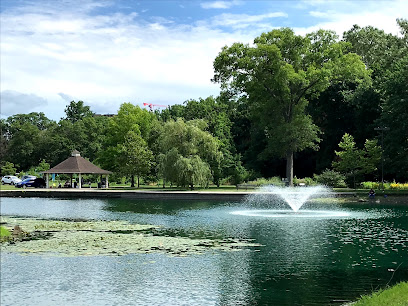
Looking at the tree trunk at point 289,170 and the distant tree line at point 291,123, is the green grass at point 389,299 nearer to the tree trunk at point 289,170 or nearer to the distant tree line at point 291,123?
→ the distant tree line at point 291,123

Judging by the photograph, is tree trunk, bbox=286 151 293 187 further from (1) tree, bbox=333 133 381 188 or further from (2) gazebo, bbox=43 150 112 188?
(2) gazebo, bbox=43 150 112 188

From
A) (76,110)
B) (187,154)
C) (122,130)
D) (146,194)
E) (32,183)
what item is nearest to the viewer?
(146,194)

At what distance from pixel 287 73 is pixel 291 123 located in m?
5.97

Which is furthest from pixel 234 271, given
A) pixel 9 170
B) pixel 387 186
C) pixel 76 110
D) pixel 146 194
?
pixel 76 110

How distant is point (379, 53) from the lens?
8156cm

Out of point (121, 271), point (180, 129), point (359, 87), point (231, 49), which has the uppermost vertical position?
point (231, 49)

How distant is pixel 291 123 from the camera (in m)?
62.5

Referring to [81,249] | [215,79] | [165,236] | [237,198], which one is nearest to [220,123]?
[215,79]

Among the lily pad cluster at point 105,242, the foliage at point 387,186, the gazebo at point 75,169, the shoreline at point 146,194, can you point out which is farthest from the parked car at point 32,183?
the lily pad cluster at point 105,242

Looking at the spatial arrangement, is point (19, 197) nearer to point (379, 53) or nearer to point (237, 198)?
point (237, 198)

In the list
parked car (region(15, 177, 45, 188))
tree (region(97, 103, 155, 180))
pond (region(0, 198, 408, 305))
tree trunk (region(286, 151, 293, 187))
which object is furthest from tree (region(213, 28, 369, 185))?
pond (region(0, 198, 408, 305))

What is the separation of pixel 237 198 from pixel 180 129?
14.2 metres

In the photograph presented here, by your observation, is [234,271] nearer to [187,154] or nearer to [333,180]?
[187,154]

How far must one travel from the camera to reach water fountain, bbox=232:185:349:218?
126ft
